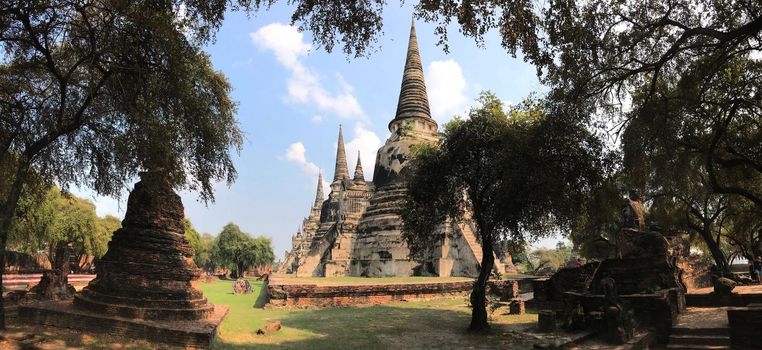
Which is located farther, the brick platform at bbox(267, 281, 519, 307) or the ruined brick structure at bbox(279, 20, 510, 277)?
the ruined brick structure at bbox(279, 20, 510, 277)

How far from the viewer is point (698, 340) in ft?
28.7

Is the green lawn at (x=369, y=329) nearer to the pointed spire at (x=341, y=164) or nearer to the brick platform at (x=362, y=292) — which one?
the brick platform at (x=362, y=292)

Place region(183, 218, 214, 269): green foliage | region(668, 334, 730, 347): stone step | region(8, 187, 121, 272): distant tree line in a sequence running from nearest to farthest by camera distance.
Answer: region(668, 334, 730, 347): stone step < region(8, 187, 121, 272): distant tree line < region(183, 218, 214, 269): green foliage

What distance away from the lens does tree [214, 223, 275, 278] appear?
53.2 metres

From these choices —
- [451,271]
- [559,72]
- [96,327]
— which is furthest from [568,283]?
[96,327]

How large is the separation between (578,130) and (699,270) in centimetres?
1264

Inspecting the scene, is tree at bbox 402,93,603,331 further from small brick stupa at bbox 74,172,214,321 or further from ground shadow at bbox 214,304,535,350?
small brick stupa at bbox 74,172,214,321

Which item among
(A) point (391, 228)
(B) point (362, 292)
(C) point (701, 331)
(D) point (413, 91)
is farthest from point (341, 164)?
(C) point (701, 331)

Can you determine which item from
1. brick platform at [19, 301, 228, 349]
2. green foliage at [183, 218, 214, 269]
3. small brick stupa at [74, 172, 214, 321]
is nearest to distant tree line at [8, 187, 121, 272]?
green foliage at [183, 218, 214, 269]

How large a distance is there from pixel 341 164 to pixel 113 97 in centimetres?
4630

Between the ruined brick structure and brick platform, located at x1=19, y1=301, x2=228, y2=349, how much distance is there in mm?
15983

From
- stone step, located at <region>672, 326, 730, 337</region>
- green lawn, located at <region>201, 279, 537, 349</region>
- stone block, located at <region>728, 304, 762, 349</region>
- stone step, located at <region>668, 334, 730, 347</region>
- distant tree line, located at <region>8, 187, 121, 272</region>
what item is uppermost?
distant tree line, located at <region>8, 187, 121, 272</region>

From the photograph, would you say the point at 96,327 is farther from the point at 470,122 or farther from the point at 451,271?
the point at 451,271

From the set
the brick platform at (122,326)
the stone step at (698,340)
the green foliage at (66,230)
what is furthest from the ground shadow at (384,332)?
the green foliage at (66,230)
